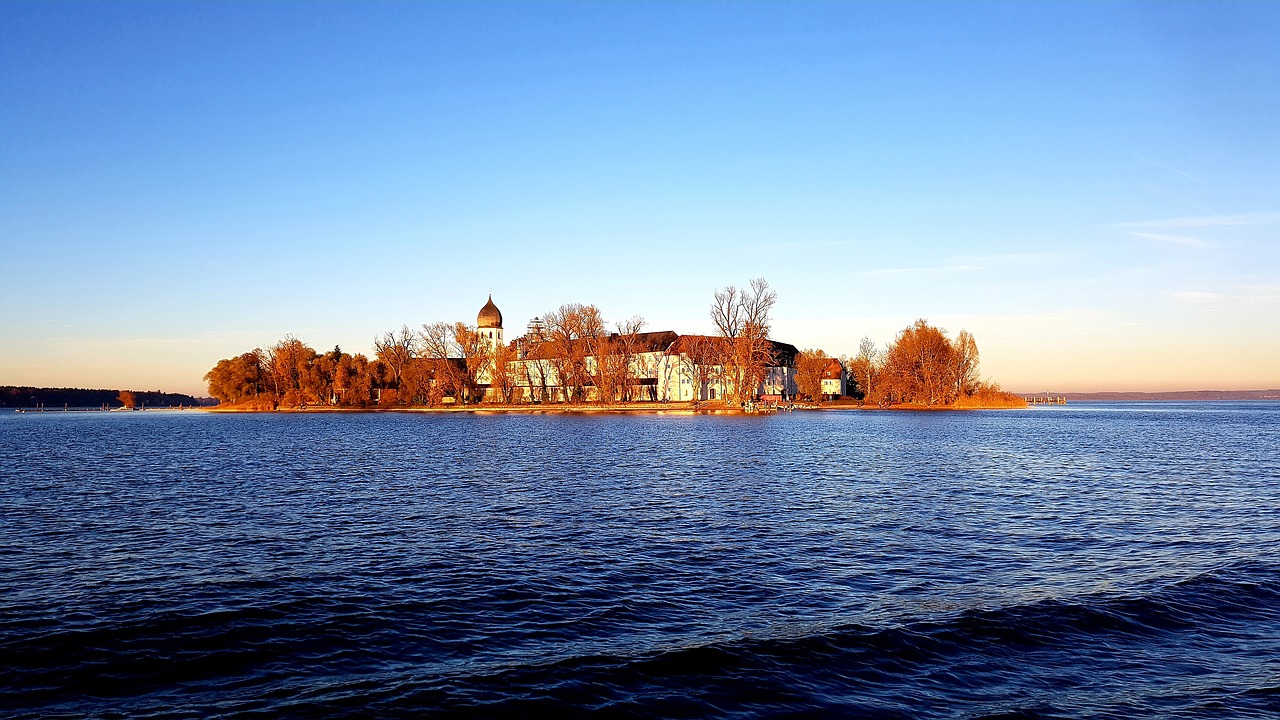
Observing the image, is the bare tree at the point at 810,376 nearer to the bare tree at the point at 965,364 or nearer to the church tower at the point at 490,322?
the bare tree at the point at 965,364

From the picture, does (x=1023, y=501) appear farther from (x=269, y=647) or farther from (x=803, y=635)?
(x=269, y=647)

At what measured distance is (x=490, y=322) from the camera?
177125 millimetres

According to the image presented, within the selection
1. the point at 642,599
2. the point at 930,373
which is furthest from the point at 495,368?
the point at 642,599

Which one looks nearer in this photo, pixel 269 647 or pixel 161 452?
pixel 269 647

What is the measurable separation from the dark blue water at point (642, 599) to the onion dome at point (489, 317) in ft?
479

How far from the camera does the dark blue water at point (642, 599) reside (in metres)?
10.6

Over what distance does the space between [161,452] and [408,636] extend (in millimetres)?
48723

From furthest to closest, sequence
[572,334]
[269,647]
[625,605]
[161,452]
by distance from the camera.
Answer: [572,334] → [161,452] → [625,605] → [269,647]

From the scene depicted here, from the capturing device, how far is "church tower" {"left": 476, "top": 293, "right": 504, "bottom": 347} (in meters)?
177

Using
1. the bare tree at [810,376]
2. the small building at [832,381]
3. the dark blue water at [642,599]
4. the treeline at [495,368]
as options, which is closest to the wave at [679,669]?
the dark blue water at [642,599]

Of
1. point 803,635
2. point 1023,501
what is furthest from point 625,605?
point 1023,501

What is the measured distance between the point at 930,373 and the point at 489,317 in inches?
3649

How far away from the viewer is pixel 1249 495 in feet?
97.0

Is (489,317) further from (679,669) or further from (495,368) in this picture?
(679,669)
